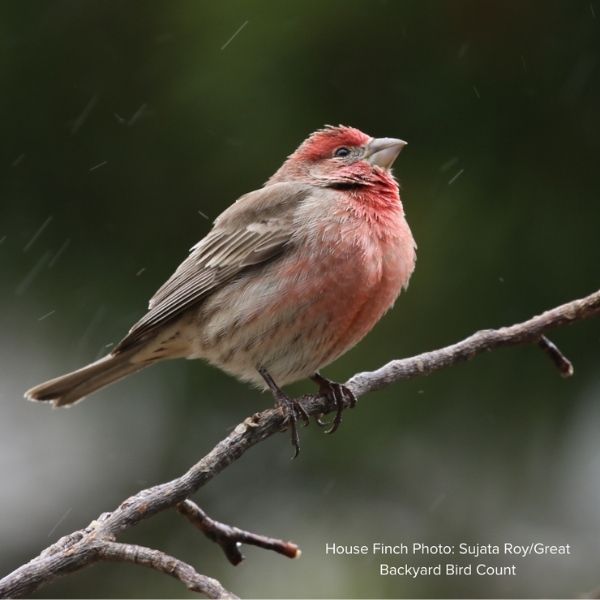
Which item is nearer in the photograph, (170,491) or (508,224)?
(170,491)

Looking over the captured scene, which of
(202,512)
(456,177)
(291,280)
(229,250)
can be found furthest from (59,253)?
(202,512)

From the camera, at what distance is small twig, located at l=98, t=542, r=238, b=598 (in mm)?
2512

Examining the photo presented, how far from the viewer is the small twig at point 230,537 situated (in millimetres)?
3023

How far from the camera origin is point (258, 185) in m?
5.21

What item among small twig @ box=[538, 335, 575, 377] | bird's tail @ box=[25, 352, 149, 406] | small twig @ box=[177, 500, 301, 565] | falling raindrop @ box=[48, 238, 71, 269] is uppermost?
falling raindrop @ box=[48, 238, 71, 269]

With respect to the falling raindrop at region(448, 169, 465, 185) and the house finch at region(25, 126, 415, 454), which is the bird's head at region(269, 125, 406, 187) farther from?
the falling raindrop at region(448, 169, 465, 185)

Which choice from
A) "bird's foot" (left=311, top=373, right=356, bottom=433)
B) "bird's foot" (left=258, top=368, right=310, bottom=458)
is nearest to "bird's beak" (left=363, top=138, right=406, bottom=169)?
"bird's foot" (left=311, top=373, right=356, bottom=433)

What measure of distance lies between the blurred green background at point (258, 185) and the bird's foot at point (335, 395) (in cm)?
10

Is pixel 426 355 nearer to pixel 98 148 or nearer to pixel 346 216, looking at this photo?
pixel 346 216

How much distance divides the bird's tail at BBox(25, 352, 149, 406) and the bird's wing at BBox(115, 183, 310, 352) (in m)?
0.10

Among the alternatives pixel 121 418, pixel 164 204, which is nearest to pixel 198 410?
pixel 121 418

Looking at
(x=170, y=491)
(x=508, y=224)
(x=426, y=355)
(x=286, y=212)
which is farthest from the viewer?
(x=286, y=212)

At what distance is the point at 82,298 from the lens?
4.76 meters

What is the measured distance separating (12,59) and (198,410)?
70.5 inches
